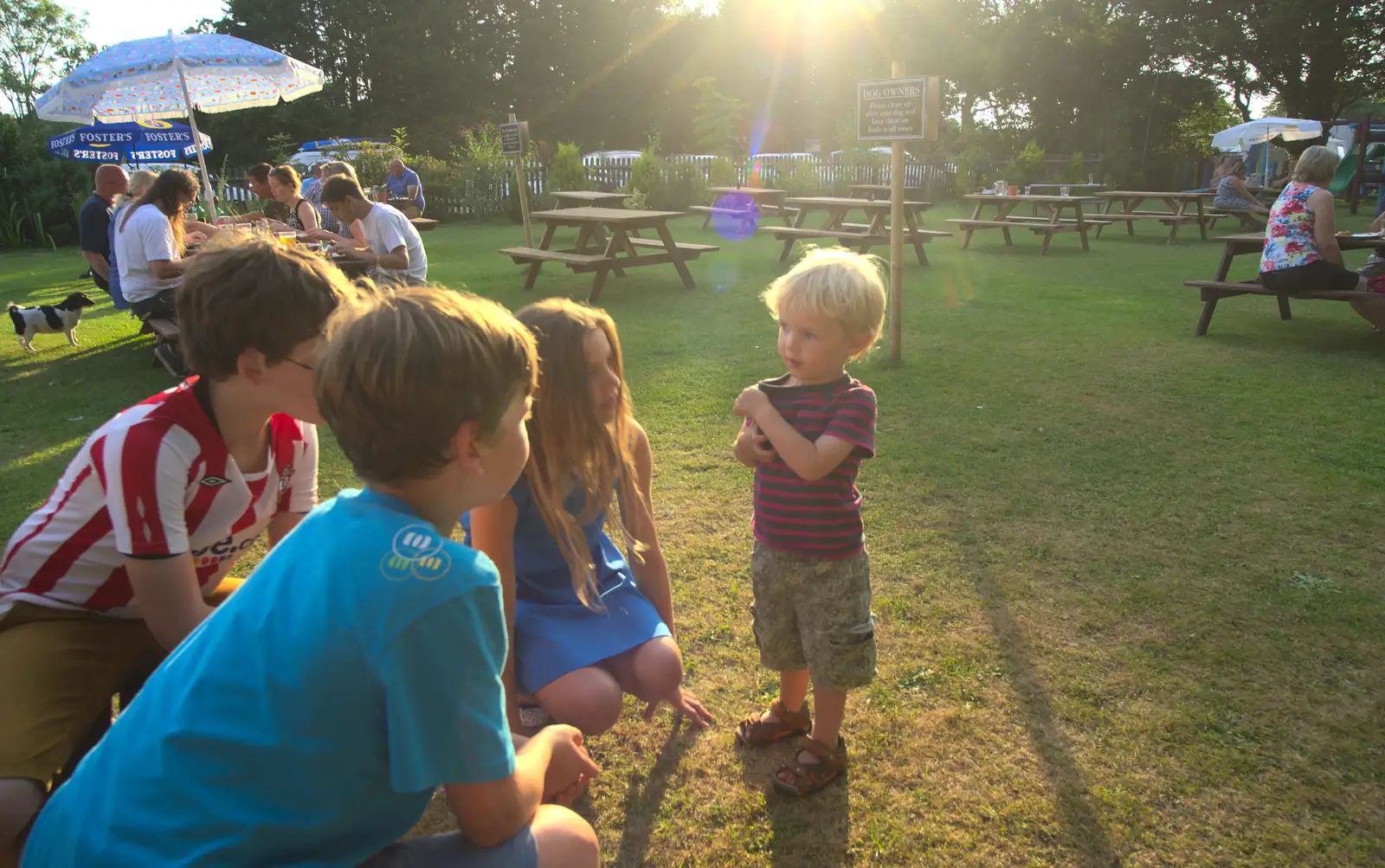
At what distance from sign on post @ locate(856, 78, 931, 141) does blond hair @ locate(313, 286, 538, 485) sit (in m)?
5.46

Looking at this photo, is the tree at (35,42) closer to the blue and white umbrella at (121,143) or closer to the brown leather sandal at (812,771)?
the blue and white umbrella at (121,143)

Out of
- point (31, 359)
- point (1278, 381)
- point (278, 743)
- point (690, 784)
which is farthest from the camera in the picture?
point (31, 359)

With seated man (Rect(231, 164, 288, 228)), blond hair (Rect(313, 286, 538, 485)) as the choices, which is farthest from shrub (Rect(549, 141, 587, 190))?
blond hair (Rect(313, 286, 538, 485))

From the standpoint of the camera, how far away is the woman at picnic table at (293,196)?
8.12 meters

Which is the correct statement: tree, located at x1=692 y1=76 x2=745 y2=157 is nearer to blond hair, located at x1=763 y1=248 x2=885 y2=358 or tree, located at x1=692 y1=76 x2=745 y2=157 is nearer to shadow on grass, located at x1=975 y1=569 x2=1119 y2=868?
shadow on grass, located at x1=975 y1=569 x2=1119 y2=868

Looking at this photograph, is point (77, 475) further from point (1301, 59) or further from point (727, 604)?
point (1301, 59)

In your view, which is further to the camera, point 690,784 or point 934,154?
point 934,154

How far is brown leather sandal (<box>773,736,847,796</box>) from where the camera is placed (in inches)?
87.7

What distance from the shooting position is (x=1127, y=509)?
384 cm

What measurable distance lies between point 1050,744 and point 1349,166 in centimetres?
2722

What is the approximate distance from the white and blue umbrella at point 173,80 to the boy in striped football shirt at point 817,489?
29.6 ft

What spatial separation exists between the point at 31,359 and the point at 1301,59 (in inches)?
1554

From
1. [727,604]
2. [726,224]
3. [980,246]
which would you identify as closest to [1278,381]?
[727,604]

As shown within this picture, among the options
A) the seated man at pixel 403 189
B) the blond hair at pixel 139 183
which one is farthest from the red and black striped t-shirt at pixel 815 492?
the seated man at pixel 403 189
